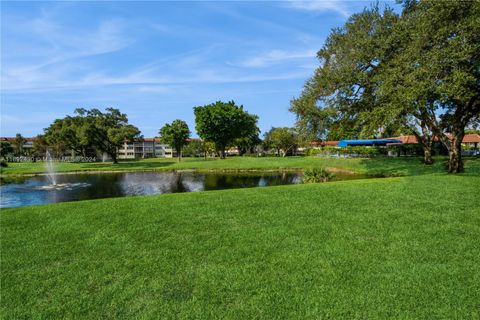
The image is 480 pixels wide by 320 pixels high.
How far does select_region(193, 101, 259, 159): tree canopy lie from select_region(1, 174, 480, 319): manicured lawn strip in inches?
1912

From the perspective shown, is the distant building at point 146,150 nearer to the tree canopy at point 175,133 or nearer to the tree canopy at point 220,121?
the tree canopy at point 175,133

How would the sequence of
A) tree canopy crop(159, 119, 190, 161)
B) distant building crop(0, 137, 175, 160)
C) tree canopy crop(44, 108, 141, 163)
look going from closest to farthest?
tree canopy crop(44, 108, 141, 163), tree canopy crop(159, 119, 190, 161), distant building crop(0, 137, 175, 160)

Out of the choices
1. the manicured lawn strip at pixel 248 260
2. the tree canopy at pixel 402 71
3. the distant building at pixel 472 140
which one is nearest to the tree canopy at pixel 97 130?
the tree canopy at pixel 402 71

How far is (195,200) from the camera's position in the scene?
984cm

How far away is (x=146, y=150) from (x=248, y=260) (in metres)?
129

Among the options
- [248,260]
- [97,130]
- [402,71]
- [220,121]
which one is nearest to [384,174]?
[402,71]

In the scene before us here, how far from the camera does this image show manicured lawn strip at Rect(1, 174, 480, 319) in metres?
4.05

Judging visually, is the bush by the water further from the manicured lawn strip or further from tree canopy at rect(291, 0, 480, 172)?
the manicured lawn strip

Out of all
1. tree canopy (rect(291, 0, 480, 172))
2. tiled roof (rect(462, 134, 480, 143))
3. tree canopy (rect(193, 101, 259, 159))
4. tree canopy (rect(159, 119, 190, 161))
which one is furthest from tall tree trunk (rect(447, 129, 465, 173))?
tree canopy (rect(159, 119, 190, 161))

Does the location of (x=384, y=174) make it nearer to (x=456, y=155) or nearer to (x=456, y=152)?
(x=456, y=152)

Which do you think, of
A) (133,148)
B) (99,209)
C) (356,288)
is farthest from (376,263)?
(133,148)

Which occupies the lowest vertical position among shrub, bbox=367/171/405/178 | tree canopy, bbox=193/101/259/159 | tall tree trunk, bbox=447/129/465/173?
shrub, bbox=367/171/405/178

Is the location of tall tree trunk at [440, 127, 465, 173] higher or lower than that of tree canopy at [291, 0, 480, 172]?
lower

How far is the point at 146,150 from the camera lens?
128375 mm
